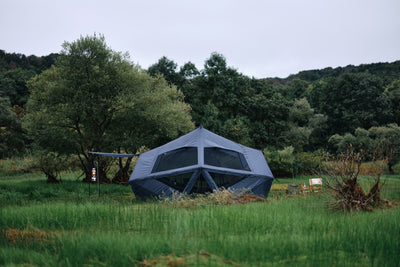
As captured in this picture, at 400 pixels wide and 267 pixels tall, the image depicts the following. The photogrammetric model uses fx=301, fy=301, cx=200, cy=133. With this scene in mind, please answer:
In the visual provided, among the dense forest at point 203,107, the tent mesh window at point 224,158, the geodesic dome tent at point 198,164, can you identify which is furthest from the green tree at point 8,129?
the tent mesh window at point 224,158

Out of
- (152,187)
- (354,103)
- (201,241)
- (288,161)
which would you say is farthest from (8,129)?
(354,103)

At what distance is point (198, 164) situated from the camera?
32.6 ft

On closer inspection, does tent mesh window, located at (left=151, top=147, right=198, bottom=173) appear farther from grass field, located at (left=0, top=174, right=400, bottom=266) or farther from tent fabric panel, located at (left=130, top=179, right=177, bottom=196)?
grass field, located at (left=0, top=174, right=400, bottom=266)

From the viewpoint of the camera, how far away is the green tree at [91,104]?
1647 cm

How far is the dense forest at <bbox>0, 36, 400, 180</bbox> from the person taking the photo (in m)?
17.0

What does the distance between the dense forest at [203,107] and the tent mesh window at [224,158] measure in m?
4.61

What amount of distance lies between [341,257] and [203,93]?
28.3 m

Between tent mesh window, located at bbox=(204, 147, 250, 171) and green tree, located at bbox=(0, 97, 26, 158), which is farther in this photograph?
green tree, located at bbox=(0, 97, 26, 158)

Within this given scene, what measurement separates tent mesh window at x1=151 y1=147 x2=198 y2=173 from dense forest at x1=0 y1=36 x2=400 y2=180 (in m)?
→ 5.81

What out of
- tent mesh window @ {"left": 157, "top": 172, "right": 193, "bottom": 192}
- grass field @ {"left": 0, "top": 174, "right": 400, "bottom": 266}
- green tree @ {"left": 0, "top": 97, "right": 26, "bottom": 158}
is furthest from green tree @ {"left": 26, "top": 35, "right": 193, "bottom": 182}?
grass field @ {"left": 0, "top": 174, "right": 400, "bottom": 266}

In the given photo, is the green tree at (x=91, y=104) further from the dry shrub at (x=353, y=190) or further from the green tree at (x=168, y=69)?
the green tree at (x=168, y=69)

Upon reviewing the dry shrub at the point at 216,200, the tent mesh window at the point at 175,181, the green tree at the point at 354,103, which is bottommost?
the dry shrub at the point at 216,200

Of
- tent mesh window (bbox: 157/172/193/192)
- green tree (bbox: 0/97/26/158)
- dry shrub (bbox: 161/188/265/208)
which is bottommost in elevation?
dry shrub (bbox: 161/188/265/208)

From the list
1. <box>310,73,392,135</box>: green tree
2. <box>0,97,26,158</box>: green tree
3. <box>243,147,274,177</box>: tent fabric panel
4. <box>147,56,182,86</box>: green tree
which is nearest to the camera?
<box>243,147,274,177</box>: tent fabric panel
